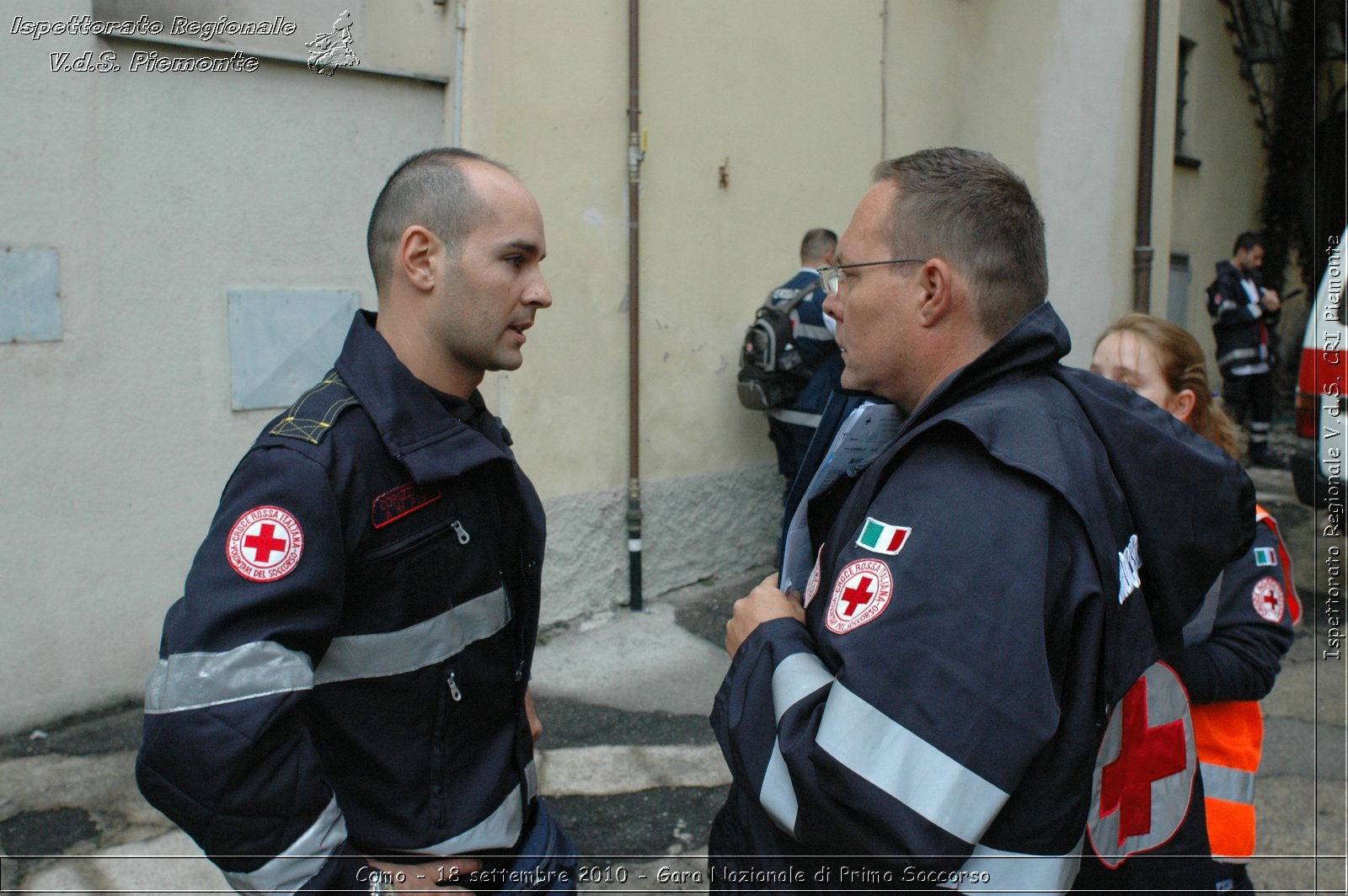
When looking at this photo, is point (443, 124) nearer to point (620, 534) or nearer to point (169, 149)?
point (169, 149)

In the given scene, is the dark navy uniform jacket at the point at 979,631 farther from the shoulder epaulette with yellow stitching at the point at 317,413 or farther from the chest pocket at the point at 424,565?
the shoulder epaulette with yellow stitching at the point at 317,413

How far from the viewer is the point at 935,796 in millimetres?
1272

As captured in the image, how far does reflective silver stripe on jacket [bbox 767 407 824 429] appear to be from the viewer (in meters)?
5.63

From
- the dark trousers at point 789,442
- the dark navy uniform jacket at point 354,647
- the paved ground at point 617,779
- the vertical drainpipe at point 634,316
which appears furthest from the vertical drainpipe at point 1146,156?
the dark navy uniform jacket at point 354,647

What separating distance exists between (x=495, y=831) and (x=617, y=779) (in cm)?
205

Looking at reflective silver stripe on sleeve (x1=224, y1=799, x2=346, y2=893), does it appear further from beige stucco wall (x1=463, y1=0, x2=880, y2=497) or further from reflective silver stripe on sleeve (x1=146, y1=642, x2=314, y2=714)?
beige stucco wall (x1=463, y1=0, x2=880, y2=497)

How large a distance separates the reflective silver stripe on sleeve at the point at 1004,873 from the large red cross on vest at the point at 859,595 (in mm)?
379

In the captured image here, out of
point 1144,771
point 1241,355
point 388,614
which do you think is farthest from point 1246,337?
point 388,614

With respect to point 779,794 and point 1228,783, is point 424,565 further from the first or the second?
point 1228,783

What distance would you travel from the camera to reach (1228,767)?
223 centimetres

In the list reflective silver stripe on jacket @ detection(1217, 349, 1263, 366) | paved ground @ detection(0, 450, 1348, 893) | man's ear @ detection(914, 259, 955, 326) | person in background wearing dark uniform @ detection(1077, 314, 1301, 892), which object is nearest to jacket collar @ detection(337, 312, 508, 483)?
man's ear @ detection(914, 259, 955, 326)

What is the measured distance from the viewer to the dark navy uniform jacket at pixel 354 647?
1458mm

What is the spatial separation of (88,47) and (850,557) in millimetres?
3814

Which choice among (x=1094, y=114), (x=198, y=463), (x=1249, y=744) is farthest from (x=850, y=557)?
(x=1094, y=114)
